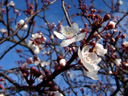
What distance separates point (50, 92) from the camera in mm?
999

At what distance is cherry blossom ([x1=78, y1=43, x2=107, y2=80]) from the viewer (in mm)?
808

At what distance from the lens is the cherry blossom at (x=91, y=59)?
0.81m

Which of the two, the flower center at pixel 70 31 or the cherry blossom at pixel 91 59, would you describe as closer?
the cherry blossom at pixel 91 59

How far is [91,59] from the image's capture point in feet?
3.34

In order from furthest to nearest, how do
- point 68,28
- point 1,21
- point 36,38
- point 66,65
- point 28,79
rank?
point 1,21, point 36,38, point 68,28, point 28,79, point 66,65

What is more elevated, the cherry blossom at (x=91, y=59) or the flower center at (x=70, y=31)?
the flower center at (x=70, y=31)

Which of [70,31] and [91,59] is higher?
[70,31]

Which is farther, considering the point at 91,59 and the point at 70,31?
the point at 70,31

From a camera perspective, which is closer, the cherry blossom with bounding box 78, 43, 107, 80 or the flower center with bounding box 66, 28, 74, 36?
the cherry blossom with bounding box 78, 43, 107, 80

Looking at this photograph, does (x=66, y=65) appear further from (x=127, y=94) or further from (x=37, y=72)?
(x=127, y=94)

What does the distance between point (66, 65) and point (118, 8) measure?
11.5 ft

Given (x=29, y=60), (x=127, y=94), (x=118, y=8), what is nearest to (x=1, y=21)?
(x=29, y=60)

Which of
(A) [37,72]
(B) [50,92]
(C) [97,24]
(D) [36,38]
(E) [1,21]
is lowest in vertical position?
(B) [50,92]

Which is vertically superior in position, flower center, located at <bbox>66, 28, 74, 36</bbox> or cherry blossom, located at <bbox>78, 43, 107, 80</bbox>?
flower center, located at <bbox>66, 28, 74, 36</bbox>
